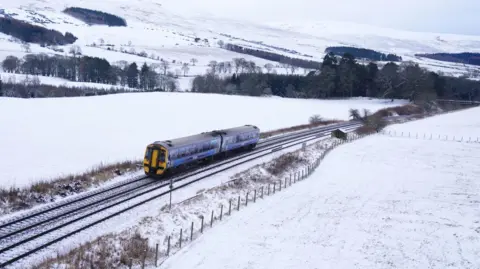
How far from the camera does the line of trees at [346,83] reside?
345ft

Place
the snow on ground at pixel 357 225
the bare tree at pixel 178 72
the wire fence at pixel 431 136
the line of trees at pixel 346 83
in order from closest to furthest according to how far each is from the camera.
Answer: the snow on ground at pixel 357 225 → the wire fence at pixel 431 136 → the line of trees at pixel 346 83 → the bare tree at pixel 178 72

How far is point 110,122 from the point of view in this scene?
58031 mm

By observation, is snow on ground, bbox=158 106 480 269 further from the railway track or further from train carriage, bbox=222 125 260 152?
train carriage, bbox=222 125 260 152

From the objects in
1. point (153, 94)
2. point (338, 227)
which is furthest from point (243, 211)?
point (153, 94)

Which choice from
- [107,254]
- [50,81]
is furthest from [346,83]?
[107,254]

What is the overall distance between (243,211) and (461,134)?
5864 cm

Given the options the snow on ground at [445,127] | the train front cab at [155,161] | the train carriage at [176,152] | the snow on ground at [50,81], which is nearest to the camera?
the train front cab at [155,161]

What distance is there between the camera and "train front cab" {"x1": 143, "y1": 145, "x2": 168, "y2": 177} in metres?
30.5

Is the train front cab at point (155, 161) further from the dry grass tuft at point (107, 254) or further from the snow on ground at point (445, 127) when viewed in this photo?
the snow on ground at point (445, 127)

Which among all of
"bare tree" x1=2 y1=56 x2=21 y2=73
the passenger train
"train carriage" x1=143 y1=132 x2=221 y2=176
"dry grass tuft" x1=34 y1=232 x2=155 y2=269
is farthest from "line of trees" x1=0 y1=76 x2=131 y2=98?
"dry grass tuft" x1=34 y1=232 x2=155 y2=269

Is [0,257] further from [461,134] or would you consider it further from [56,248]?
[461,134]

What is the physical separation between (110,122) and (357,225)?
4230 cm

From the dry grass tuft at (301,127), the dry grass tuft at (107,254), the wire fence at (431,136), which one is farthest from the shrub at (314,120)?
the dry grass tuft at (107,254)

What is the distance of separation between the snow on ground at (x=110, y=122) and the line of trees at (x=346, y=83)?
328 inches
